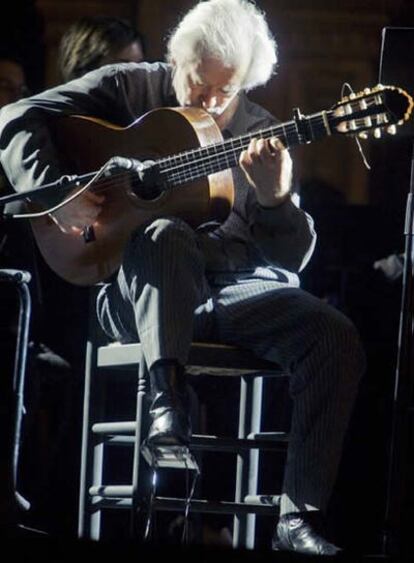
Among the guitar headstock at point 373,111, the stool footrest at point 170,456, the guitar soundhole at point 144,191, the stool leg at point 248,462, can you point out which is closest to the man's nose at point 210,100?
the guitar soundhole at point 144,191

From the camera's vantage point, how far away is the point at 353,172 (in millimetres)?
5430

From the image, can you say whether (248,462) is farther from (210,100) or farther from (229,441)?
(210,100)

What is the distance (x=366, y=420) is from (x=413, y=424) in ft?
1.86

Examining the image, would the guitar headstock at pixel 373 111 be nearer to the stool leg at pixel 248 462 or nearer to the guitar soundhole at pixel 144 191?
the guitar soundhole at pixel 144 191

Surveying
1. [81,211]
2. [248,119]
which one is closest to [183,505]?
[81,211]

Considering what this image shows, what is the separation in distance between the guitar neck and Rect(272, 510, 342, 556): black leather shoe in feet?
2.68

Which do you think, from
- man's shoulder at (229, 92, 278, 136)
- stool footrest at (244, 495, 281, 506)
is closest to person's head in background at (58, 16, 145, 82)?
man's shoulder at (229, 92, 278, 136)

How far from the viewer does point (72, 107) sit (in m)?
3.34

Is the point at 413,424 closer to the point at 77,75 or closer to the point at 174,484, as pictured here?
the point at 174,484

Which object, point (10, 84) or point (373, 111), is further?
point (10, 84)

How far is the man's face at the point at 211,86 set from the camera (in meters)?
3.21

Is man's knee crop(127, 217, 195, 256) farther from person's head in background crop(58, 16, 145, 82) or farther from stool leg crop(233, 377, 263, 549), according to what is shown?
person's head in background crop(58, 16, 145, 82)

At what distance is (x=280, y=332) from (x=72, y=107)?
81 cm

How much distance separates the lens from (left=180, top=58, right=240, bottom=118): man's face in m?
3.21
